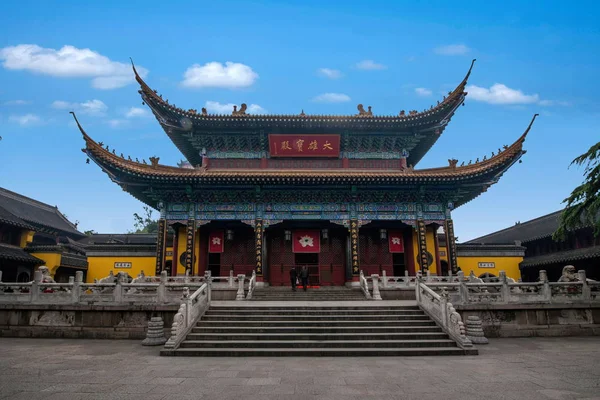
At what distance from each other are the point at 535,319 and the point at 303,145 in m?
12.2

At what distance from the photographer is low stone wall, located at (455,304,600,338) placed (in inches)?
455

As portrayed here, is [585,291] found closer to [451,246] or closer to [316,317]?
[451,246]

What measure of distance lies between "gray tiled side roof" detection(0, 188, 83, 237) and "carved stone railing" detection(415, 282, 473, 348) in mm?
27065

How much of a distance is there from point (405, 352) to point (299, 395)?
4157mm

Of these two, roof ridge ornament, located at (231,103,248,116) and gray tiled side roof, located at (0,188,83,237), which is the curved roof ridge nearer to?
roof ridge ornament, located at (231,103,248,116)

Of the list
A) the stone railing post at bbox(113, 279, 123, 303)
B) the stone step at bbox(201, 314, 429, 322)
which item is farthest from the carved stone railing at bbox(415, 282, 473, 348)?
the stone railing post at bbox(113, 279, 123, 303)

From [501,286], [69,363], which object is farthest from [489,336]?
[69,363]

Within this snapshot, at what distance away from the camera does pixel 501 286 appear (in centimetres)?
1202

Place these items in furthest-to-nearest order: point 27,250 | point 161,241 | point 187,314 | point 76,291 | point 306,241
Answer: point 27,250 → point 306,241 → point 161,241 → point 76,291 → point 187,314

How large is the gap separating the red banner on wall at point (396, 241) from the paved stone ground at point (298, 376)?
940 centimetres

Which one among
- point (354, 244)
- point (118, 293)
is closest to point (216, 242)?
point (354, 244)

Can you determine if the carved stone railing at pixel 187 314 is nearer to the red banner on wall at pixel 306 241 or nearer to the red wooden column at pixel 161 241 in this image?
the red wooden column at pixel 161 241

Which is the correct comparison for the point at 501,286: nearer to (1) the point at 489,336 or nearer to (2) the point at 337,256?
(1) the point at 489,336

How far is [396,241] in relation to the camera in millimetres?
18969
